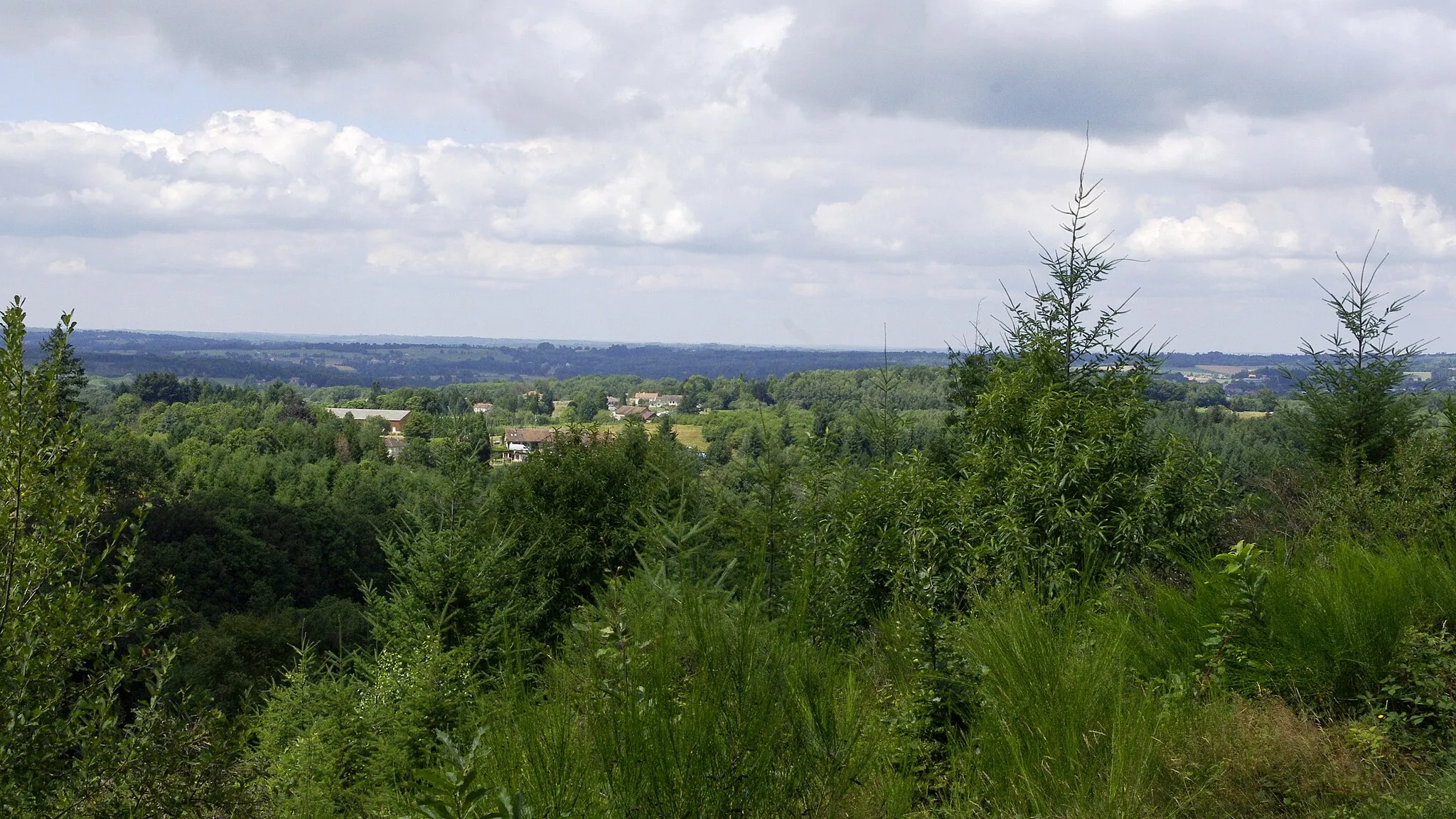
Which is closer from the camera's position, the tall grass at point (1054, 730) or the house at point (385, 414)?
the tall grass at point (1054, 730)

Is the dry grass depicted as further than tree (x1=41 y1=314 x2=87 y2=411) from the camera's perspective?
No

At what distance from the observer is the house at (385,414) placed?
115575 millimetres

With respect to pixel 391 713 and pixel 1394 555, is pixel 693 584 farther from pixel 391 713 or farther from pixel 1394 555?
pixel 1394 555

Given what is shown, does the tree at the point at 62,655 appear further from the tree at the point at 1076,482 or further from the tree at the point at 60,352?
the tree at the point at 1076,482

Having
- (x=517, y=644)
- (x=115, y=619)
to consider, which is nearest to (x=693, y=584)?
(x=517, y=644)

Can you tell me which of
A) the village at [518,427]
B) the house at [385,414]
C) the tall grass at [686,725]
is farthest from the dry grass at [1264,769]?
the house at [385,414]

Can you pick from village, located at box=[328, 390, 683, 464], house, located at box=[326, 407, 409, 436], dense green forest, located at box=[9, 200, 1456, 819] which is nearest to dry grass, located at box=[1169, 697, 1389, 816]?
dense green forest, located at box=[9, 200, 1456, 819]

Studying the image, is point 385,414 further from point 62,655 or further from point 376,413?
point 62,655

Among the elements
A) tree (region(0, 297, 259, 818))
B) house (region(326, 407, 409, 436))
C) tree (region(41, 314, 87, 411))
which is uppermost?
tree (region(41, 314, 87, 411))

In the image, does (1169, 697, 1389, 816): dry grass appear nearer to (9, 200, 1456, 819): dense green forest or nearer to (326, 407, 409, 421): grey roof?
(9, 200, 1456, 819): dense green forest

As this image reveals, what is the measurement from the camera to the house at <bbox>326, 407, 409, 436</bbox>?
379 ft

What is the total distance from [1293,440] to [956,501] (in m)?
11.1

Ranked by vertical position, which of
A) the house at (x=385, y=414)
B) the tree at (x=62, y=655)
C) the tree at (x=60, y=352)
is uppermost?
the tree at (x=60, y=352)

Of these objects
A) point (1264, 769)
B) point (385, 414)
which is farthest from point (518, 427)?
point (1264, 769)
